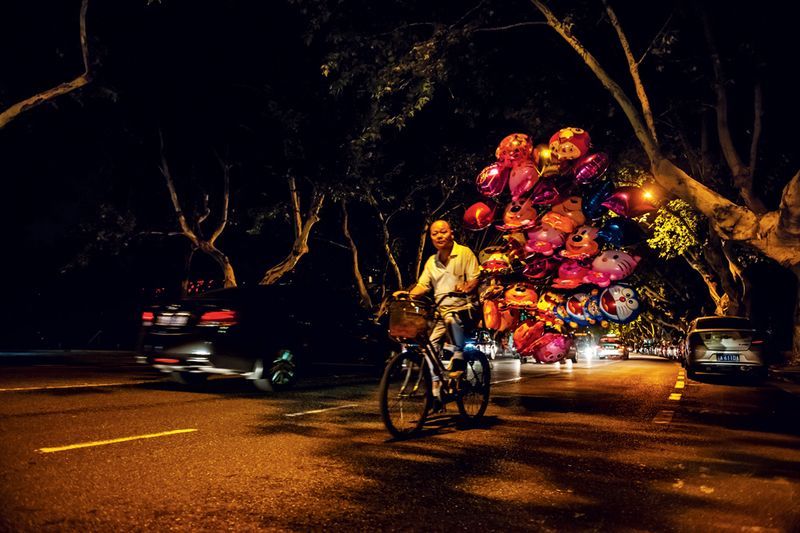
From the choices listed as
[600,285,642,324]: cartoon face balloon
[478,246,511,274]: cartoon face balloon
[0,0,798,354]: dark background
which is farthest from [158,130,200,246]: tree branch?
[600,285,642,324]: cartoon face balloon

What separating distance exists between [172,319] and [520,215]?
541 centimetres

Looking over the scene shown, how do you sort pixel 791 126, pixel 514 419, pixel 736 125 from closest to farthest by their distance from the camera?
pixel 514 419
pixel 791 126
pixel 736 125

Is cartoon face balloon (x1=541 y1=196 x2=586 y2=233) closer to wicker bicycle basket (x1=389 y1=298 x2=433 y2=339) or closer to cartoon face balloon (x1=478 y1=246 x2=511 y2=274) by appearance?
cartoon face balloon (x1=478 y1=246 x2=511 y2=274)

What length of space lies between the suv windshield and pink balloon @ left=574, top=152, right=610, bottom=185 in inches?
351

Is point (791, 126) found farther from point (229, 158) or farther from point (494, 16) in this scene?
point (229, 158)

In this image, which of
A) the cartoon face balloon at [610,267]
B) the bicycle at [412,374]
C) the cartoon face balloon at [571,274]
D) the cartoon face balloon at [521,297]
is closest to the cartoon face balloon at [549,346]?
the cartoon face balloon at [521,297]

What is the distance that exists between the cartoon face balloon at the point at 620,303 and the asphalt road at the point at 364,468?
4.99 feet

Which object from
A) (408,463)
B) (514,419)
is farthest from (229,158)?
(408,463)

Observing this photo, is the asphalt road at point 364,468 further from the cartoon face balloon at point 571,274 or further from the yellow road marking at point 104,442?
the cartoon face balloon at point 571,274

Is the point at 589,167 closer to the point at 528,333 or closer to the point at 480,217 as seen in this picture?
the point at 480,217

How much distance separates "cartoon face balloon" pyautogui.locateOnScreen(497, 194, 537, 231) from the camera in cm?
1077

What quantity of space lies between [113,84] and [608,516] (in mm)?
19660

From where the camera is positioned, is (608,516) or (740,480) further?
(740,480)

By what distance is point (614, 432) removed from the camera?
24.5ft
